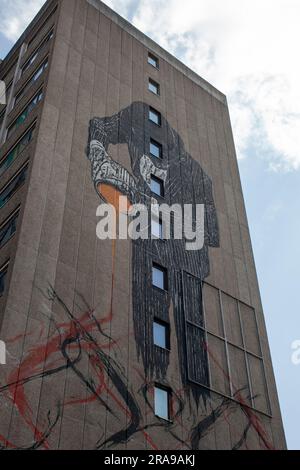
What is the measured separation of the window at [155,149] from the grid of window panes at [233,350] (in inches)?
411

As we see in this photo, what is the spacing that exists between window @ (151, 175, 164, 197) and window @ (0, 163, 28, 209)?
29.0ft

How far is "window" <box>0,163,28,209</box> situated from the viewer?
32934 millimetres

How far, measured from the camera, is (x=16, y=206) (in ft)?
99.7

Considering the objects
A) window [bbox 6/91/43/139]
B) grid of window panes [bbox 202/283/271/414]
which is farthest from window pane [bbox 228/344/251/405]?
window [bbox 6/91/43/139]

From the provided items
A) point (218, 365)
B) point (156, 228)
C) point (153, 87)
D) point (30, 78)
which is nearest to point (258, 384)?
point (218, 365)

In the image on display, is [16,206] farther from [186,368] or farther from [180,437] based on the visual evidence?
[180,437]

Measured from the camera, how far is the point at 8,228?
101 feet

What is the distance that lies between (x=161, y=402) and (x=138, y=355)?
8.33ft

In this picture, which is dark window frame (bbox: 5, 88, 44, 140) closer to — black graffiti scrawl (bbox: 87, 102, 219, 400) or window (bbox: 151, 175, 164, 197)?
black graffiti scrawl (bbox: 87, 102, 219, 400)

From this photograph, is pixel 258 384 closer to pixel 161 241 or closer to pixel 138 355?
pixel 138 355

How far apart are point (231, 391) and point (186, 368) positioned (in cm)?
Answer: 335

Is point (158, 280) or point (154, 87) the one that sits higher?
point (154, 87)

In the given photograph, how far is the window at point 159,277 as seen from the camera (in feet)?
109

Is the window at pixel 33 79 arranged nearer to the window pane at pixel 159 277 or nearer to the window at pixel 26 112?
the window at pixel 26 112
